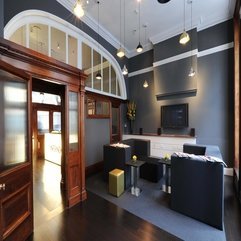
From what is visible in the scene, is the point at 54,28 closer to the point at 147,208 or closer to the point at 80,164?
the point at 80,164

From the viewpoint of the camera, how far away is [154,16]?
4285 millimetres

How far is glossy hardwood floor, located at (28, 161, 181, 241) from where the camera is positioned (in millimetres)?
1947

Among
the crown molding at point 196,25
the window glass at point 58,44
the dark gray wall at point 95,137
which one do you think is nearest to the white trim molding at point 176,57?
the crown molding at point 196,25

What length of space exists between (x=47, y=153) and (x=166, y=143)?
16.1 feet

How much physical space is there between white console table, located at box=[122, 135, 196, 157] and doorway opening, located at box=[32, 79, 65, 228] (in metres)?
3.34

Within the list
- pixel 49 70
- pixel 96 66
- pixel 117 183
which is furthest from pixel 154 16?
pixel 117 183

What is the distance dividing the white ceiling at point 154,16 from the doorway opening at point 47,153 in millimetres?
2702

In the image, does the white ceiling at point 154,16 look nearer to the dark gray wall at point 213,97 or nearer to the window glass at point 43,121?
the dark gray wall at point 213,97

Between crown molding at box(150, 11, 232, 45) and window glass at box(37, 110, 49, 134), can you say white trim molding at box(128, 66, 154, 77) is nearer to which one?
crown molding at box(150, 11, 232, 45)

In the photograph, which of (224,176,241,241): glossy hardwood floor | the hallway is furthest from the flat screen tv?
the hallway

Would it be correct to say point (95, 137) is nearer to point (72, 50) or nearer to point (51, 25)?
point (72, 50)

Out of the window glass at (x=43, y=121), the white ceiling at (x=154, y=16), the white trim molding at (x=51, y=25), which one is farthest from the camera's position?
the window glass at (x=43, y=121)

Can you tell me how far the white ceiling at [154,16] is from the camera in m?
3.81

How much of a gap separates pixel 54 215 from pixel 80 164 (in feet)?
3.02
